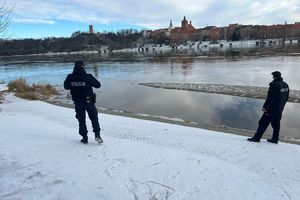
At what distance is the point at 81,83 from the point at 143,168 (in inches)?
94.7

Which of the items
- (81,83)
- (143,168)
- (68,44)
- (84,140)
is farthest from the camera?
(68,44)

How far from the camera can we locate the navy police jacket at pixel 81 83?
739 cm

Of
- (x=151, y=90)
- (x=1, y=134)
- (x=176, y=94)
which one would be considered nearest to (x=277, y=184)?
(x=1, y=134)

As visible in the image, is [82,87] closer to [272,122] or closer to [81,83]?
[81,83]

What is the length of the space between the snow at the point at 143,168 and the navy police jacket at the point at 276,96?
3.09 ft

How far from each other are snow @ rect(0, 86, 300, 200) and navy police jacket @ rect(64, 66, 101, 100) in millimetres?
1164

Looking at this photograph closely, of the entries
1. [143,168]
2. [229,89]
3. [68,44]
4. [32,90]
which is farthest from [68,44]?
[143,168]

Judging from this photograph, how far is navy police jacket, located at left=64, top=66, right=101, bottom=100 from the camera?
7.39 metres

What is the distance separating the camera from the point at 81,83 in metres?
7.42

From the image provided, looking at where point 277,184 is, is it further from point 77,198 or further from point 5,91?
point 5,91

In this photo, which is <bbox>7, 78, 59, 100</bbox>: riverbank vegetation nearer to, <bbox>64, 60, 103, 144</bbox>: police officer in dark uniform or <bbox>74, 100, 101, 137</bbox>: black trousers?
<bbox>74, 100, 101, 137</bbox>: black trousers

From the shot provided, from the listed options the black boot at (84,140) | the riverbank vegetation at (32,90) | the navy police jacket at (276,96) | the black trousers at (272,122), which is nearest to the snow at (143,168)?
the black boot at (84,140)

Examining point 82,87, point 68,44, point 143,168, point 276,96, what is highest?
point 82,87

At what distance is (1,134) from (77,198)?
15.0 feet
